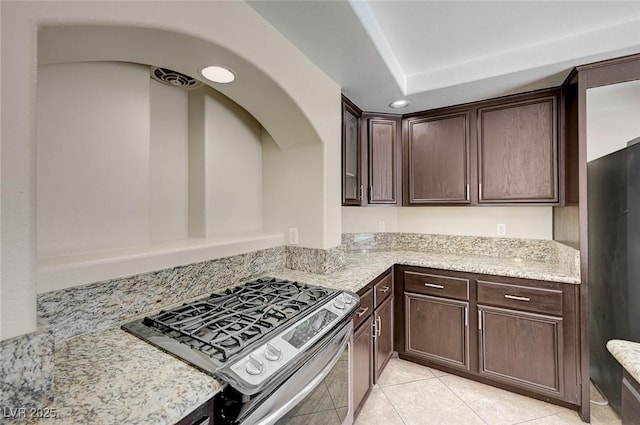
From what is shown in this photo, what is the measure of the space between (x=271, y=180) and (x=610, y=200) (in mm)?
2375

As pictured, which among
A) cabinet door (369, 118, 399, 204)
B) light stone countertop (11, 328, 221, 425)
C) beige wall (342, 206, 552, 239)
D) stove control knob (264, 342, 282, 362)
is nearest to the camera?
light stone countertop (11, 328, 221, 425)

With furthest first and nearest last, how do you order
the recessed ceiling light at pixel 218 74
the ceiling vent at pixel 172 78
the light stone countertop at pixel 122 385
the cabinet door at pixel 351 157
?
the cabinet door at pixel 351 157 < the ceiling vent at pixel 172 78 < the recessed ceiling light at pixel 218 74 < the light stone countertop at pixel 122 385

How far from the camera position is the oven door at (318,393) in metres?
0.93

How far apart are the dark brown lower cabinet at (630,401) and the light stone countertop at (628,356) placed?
48mm

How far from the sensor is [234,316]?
3.89 feet

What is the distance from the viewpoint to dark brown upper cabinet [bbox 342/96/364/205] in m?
2.32

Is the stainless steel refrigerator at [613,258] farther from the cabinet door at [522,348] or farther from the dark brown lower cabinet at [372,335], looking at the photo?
the dark brown lower cabinet at [372,335]

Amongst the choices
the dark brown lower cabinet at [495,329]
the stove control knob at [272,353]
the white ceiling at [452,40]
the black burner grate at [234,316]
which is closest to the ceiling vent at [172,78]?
the white ceiling at [452,40]

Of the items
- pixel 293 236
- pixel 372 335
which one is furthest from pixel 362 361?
pixel 293 236

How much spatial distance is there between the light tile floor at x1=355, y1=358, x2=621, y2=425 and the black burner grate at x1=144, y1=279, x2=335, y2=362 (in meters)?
1.08

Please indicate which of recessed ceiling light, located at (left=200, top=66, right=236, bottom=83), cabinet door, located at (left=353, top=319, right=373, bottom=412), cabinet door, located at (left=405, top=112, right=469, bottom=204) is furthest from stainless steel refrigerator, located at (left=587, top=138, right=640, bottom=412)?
recessed ceiling light, located at (left=200, top=66, right=236, bottom=83)

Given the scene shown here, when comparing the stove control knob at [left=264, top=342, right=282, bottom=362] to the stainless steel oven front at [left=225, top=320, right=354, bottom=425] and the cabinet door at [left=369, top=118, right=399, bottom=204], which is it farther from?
the cabinet door at [left=369, top=118, right=399, bottom=204]

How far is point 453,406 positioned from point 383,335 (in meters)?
0.63

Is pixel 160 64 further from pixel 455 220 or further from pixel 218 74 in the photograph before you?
pixel 455 220
